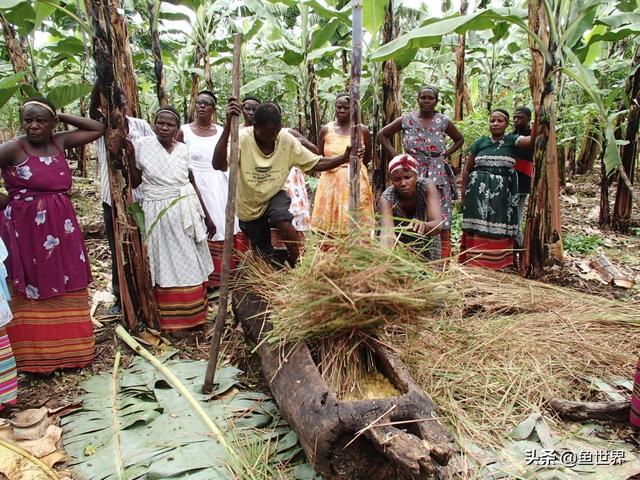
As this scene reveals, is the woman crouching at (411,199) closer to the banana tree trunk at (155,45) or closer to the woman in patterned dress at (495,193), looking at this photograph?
the woman in patterned dress at (495,193)

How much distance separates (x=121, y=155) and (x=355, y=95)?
1.69 m

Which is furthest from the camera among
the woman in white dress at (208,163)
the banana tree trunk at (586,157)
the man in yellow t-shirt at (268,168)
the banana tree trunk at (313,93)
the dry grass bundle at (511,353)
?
the banana tree trunk at (586,157)

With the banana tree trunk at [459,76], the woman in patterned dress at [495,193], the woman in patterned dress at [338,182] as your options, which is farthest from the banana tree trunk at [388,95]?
the banana tree trunk at [459,76]

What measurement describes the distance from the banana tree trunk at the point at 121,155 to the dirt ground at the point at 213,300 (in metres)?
0.33

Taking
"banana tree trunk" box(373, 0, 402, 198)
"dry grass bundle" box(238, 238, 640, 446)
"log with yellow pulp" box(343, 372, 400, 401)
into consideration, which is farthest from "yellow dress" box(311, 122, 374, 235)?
"log with yellow pulp" box(343, 372, 400, 401)

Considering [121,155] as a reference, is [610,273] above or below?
below

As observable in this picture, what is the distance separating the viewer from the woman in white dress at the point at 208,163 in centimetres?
405

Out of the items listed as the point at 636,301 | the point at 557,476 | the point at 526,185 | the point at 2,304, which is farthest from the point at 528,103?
the point at 2,304

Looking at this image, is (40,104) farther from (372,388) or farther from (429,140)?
(429,140)

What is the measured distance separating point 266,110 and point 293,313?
1.56 meters

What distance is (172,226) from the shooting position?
11.1 feet

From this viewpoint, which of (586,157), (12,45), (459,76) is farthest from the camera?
(586,157)

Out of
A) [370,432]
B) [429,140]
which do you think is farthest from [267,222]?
[370,432]

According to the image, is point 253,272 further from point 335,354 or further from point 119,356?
point 335,354
